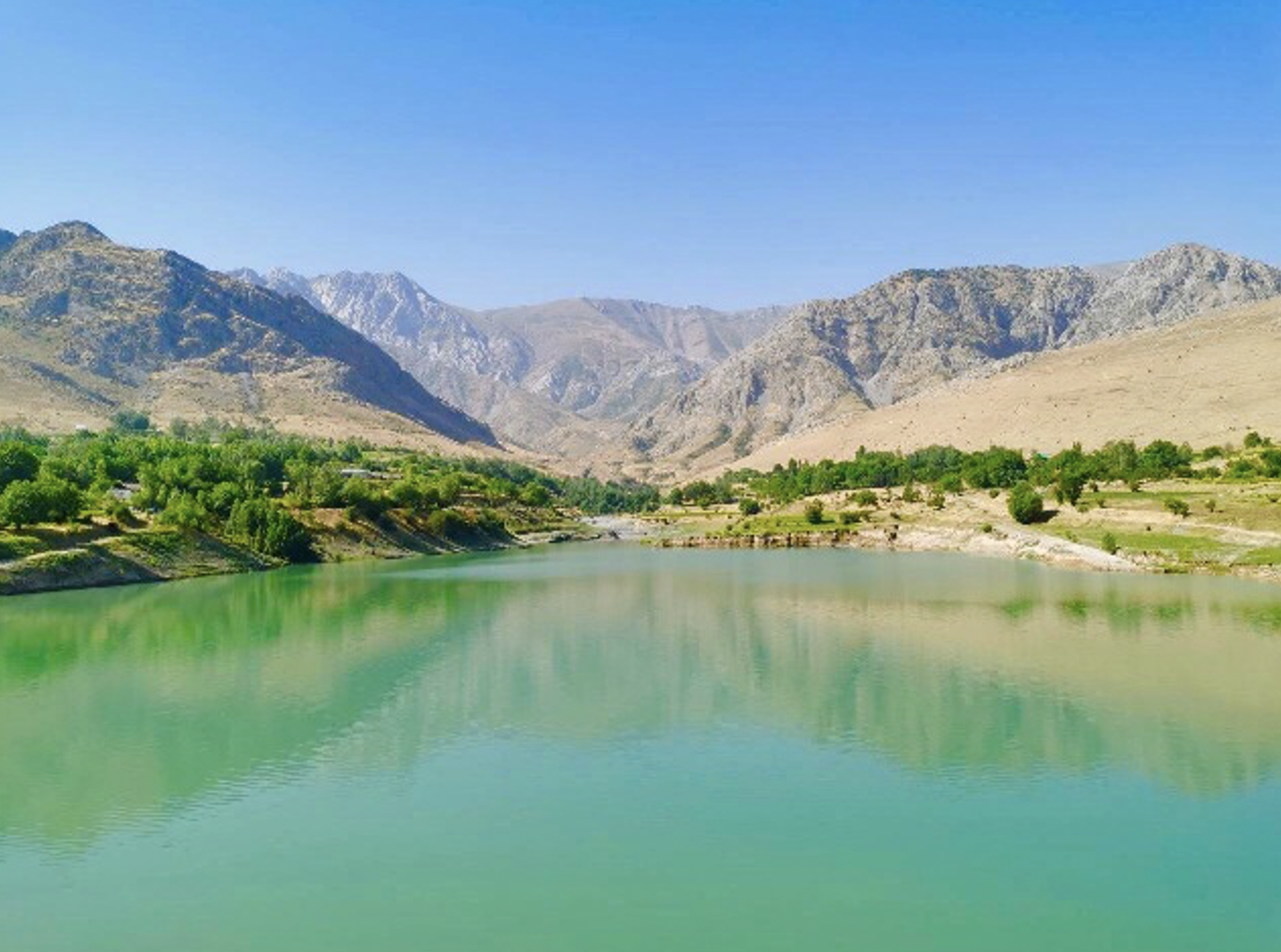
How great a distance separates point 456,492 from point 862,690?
104m

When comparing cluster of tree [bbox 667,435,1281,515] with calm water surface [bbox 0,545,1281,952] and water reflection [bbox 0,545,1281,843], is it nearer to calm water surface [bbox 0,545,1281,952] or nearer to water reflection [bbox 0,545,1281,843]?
water reflection [bbox 0,545,1281,843]

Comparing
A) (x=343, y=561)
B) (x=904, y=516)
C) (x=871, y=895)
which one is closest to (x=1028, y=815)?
(x=871, y=895)

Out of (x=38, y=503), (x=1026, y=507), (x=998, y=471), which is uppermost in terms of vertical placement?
(x=998, y=471)

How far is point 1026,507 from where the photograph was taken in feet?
350

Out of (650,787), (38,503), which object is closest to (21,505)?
(38,503)

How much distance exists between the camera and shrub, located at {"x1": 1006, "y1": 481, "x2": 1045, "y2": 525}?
106562mm

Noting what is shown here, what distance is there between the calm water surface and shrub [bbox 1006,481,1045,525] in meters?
49.2

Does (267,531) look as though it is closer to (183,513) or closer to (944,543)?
(183,513)

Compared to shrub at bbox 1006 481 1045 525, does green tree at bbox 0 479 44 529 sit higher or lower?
higher

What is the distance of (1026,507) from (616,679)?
75.2m

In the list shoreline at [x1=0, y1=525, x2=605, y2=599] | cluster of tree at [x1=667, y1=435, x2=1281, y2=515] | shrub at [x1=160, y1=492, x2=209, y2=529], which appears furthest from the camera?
cluster of tree at [x1=667, y1=435, x2=1281, y2=515]

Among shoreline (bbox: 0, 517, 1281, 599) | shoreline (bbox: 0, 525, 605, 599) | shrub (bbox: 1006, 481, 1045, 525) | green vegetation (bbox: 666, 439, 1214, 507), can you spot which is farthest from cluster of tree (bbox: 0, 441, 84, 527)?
green vegetation (bbox: 666, 439, 1214, 507)

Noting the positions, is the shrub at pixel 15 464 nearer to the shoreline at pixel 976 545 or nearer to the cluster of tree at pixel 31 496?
the cluster of tree at pixel 31 496

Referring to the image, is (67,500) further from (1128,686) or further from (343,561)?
(1128,686)
